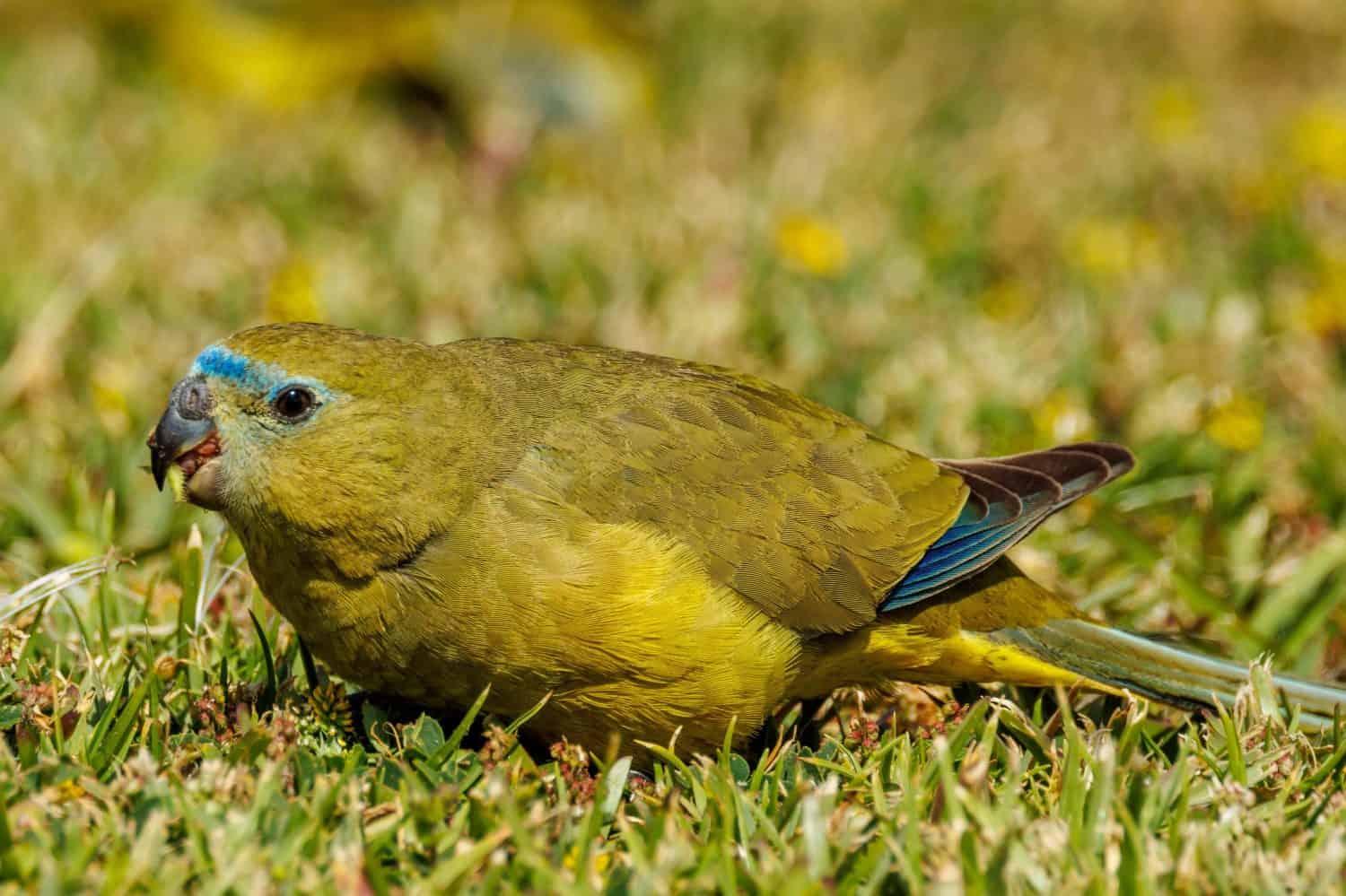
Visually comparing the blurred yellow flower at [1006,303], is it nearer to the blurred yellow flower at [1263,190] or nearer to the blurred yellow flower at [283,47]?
the blurred yellow flower at [1263,190]

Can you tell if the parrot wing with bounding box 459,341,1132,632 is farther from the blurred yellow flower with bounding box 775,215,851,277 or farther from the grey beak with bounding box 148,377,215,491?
the blurred yellow flower with bounding box 775,215,851,277

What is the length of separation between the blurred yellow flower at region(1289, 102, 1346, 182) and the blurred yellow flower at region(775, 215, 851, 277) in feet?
Answer: 6.86

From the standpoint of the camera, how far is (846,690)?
332cm

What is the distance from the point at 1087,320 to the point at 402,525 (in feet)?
9.88

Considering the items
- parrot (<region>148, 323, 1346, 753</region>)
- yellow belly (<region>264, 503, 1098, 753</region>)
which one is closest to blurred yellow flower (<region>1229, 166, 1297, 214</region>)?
parrot (<region>148, 323, 1346, 753</region>)

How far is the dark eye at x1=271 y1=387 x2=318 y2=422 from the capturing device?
2.79 metres

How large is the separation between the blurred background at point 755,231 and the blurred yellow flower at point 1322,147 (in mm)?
13

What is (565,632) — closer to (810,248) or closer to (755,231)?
(810,248)

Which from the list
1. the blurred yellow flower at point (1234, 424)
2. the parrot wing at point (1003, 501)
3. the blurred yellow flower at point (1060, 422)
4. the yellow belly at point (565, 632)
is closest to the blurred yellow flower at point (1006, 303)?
the blurred yellow flower at point (1060, 422)

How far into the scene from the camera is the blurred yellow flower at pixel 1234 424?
13.8 ft

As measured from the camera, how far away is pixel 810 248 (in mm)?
5199

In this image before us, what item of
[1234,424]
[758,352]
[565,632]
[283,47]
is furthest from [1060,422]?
[283,47]

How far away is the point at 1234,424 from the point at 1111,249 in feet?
4.54

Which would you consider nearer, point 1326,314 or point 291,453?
point 291,453
